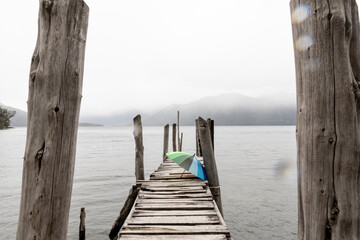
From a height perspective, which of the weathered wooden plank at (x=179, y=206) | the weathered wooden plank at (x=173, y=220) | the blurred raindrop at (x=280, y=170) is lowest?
Answer: the blurred raindrop at (x=280, y=170)

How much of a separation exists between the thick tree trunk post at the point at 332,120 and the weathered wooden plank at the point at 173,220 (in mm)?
3241

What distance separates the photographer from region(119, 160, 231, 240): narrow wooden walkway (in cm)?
426

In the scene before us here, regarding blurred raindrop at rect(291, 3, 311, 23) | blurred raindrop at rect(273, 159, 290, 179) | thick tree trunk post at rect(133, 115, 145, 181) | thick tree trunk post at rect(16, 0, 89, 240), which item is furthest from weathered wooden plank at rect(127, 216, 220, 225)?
blurred raindrop at rect(273, 159, 290, 179)

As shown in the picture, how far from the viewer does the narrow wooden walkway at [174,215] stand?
4.26 metres

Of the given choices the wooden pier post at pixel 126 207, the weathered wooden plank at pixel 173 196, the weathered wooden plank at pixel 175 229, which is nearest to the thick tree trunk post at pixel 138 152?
the wooden pier post at pixel 126 207

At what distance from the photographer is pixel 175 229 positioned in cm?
446

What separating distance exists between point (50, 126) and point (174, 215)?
3.90 meters

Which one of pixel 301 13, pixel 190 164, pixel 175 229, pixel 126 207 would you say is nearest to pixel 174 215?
pixel 175 229

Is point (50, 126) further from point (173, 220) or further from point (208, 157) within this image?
point (208, 157)

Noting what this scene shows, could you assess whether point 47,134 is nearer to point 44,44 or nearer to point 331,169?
point 44,44

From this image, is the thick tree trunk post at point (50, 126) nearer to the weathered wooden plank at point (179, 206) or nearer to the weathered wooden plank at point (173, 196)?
the weathered wooden plank at point (179, 206)

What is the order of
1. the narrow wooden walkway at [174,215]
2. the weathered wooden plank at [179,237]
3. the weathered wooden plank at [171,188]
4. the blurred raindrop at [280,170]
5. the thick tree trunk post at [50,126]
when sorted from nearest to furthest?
the thick tree trunk post at [50,126], the weathered wooden plank at [179,237], the narrow wooden walkway at [174,215], the weathered wooden plank at [171,188], the blurred raindrop at [280,170]

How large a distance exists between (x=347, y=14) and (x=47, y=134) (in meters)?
2.54

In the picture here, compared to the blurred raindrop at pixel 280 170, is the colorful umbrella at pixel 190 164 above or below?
above
